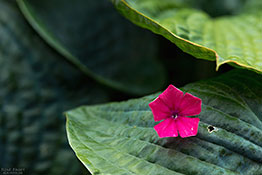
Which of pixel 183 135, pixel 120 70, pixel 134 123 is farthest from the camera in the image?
pixel 120 70

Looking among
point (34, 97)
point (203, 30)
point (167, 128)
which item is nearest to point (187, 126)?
point (167, 128)

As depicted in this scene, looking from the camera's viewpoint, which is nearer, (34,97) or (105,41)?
(34,97)

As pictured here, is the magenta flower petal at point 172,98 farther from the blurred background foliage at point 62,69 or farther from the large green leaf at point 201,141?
the blurred background foliage at point 62,69

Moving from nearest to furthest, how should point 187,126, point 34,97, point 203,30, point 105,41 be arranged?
point 187,126 < point 203,30 < point 34,97 < point 105,41

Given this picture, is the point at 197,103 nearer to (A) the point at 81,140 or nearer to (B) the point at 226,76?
(B) the point at 226,76

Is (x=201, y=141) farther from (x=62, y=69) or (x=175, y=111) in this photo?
(x=62, y=69)

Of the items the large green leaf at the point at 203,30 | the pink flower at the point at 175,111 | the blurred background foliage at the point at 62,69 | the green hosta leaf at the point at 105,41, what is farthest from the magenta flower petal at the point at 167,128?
the green hosta leaf at the point at 105,41

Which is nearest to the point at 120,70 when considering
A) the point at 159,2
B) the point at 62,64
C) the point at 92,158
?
the point at 62,64

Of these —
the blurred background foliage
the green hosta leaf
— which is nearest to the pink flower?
the blurred background foliage
